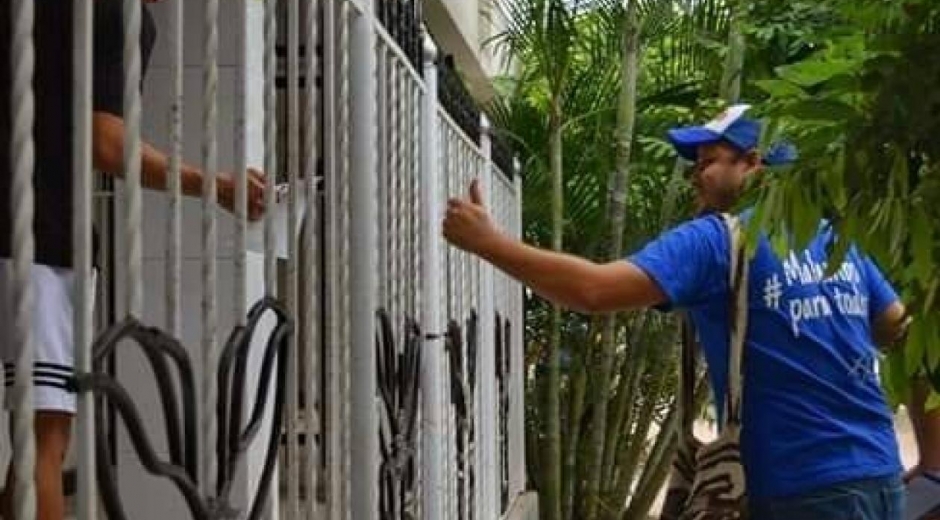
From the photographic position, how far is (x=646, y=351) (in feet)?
28.9

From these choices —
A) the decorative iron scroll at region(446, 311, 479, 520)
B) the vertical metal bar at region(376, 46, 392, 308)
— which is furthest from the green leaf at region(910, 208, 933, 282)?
the decorative iron scroll at region(446, 311, 479, 520)

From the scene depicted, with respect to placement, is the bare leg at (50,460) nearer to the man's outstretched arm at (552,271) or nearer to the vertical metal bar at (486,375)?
the man's outstretched arm at (552,271)

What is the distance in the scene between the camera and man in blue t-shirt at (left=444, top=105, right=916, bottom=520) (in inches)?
132

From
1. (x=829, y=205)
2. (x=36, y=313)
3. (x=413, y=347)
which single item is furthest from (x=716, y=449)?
(x=36, y=313)

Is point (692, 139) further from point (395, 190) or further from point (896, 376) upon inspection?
point (896, 376)

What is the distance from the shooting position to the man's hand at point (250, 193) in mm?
2400

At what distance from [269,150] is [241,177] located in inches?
6.0

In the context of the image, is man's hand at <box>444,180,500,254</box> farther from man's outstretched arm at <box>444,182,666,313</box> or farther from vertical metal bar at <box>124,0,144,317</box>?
vertical metal bar at <box>124,0,144,317</box>

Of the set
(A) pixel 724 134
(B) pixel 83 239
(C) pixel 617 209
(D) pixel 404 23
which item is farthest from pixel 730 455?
(C) pixel 617 209

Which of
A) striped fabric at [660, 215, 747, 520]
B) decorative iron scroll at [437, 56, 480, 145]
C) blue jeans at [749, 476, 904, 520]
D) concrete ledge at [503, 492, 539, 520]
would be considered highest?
decorative iron scroll at [437, 56, 480, 145]

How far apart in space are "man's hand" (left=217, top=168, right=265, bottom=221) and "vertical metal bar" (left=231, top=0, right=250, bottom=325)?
0.10 feet

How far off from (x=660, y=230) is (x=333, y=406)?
19.5 ft

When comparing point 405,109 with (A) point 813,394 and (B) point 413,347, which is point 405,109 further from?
(A) point 813,394

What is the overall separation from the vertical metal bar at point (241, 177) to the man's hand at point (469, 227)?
3.10 ft
